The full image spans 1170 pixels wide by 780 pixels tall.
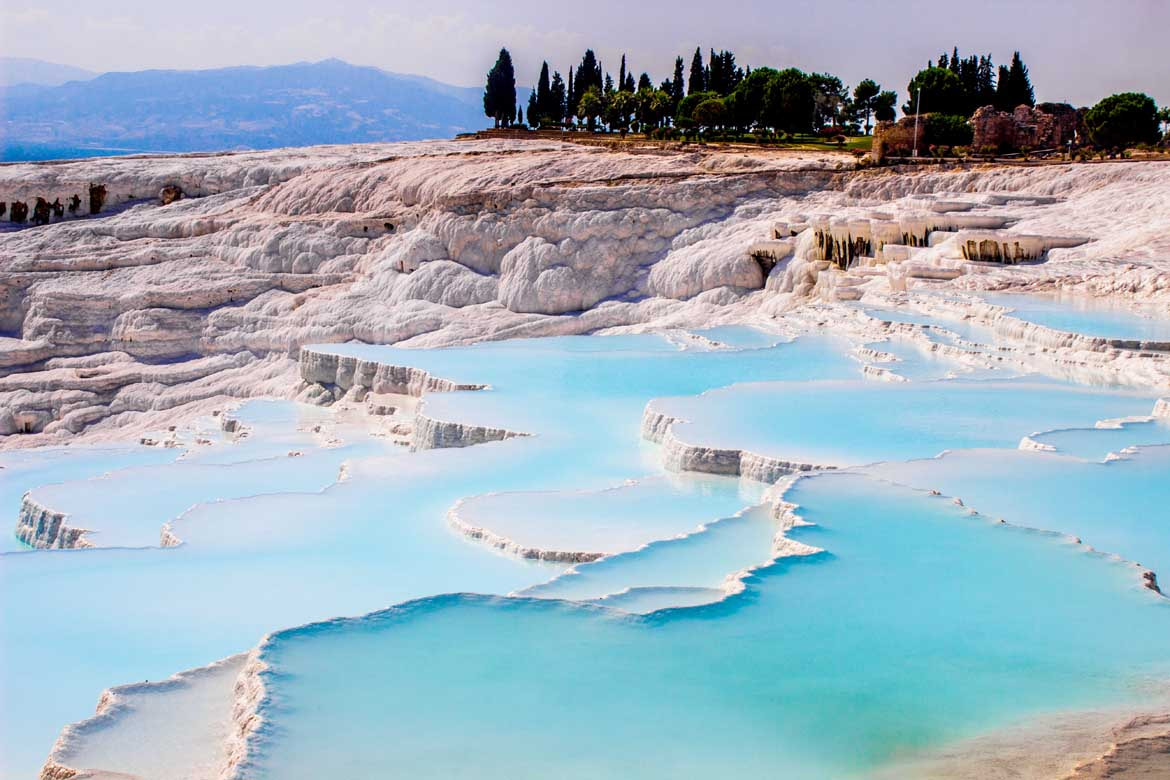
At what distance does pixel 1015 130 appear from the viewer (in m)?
21.8

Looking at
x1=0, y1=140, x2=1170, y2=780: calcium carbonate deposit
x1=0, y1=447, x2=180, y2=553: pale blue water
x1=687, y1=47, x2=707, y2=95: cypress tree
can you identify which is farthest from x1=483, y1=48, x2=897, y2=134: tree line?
x1=0, y1=447, x2=180, y2=553: pale blue water

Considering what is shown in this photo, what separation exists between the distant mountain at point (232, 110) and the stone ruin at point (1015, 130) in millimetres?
118078

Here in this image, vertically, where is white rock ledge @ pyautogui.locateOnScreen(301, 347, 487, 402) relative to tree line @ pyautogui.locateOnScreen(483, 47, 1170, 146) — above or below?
below

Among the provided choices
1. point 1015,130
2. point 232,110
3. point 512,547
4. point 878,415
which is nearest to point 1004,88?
point 1015,130

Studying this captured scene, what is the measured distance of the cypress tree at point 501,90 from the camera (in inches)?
1487

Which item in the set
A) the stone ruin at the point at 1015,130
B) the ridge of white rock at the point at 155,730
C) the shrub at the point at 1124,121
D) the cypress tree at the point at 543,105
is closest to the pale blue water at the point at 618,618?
the ridge of white rock at the point at 155,730

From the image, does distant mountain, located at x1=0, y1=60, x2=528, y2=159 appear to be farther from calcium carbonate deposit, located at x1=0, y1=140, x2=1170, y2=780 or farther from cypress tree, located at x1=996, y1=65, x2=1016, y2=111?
calcium carbonate deposit, located at x1=0, y1=140, x2=1170, y2=780

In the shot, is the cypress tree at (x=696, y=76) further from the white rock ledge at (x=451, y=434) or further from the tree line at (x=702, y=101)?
the white rock ledge at (x=451, y=434)

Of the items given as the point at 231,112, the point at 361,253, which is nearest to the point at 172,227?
the point at 361,253

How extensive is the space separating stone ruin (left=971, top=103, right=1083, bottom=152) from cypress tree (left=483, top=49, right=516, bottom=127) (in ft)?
58.7

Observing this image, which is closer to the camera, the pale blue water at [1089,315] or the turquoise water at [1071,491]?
the turquoise water at [1071,491]

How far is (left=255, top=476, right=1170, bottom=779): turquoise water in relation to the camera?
11.4 feet

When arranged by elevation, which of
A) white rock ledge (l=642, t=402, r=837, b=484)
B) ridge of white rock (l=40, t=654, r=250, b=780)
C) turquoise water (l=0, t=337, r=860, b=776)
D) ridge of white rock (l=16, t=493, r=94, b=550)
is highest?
white rock ledge (l=642, t=402, r=837, b=484)

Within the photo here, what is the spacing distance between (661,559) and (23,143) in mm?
137881
